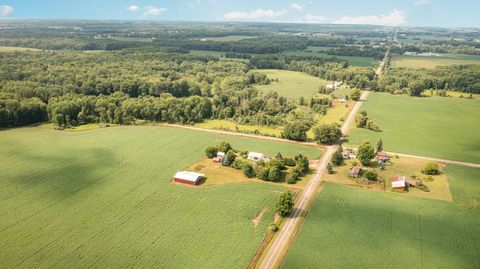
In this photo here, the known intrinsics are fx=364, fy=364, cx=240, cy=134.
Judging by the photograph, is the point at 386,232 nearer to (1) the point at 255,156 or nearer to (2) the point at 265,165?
(2) the point at 265,165

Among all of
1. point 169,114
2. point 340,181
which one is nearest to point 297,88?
point 169,114

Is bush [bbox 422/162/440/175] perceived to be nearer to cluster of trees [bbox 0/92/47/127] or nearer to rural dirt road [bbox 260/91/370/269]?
rural dirt road [bbox 260/91/370/269]

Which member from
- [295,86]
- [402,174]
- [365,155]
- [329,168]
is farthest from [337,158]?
[295,86]

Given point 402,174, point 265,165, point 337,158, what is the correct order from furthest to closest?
point 337,158 → point 402,174 → point 265,165

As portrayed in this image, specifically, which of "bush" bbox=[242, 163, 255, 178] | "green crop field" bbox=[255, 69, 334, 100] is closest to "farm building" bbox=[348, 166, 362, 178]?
"bush" bbox=[242, 163, 255, 178]

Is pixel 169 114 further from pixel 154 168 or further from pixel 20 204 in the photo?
pixel 20 204
